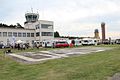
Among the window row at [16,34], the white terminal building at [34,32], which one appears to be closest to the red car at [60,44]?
the white terminal building at [34,32]

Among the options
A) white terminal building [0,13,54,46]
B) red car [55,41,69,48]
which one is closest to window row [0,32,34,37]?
white terminal building [0,13,54,46]

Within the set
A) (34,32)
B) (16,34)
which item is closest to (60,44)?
(16,34)

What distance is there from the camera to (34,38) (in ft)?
295

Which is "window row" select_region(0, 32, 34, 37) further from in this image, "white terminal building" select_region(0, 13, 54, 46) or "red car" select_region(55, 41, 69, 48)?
"red car" select_region(55, 41, 69, 48)

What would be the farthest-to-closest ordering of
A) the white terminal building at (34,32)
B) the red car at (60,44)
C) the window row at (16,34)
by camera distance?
1. the white terminal building at (34,32)
2. the window row at (16,34)
3. the red car at (60,44)

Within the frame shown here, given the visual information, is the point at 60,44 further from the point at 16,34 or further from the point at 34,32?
the point at 34,32

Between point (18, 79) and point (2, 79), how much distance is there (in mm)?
1092

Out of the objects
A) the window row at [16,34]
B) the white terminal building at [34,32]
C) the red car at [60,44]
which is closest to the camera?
the red car at [60,44]

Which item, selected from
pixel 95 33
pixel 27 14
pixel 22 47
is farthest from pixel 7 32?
pixel 95 33

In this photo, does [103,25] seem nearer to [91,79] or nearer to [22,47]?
[22,47]

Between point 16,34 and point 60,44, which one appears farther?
point 16,34

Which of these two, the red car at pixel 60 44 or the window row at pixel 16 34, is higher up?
the window row at pixel 16 34

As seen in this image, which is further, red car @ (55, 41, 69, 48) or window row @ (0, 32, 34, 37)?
window row @ (0, 32, 34, 37)

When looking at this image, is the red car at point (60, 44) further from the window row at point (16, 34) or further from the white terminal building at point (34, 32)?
the window row at point (16, 34)
